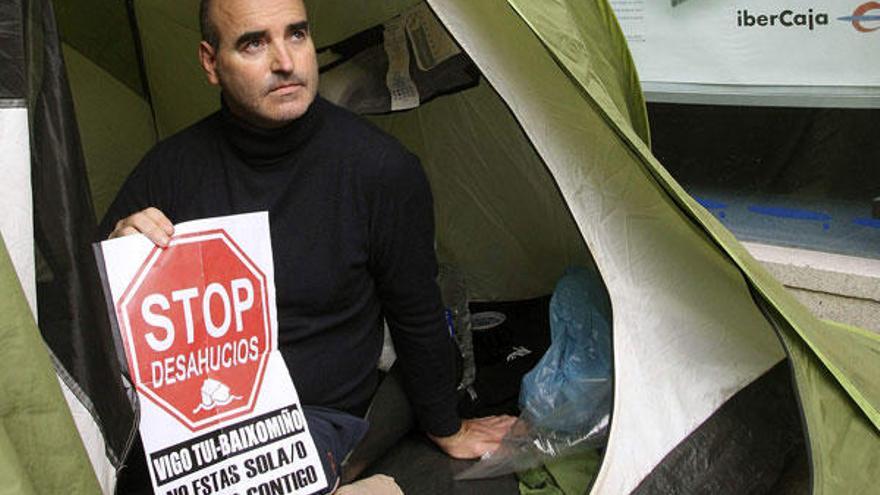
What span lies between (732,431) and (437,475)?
1.75 feet

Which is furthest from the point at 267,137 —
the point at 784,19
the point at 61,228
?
the point at 784,19

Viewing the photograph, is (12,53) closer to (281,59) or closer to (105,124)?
(281,59)

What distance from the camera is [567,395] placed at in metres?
1.72

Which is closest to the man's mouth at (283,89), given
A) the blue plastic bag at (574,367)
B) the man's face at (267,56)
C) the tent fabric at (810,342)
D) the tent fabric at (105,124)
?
the man's face at (267,56)

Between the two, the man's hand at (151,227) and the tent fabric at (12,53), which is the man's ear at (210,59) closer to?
the man's hand at (151,227)

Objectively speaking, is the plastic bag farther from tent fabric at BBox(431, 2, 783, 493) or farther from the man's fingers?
the man's fingers

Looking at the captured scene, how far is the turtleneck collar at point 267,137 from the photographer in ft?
4.94

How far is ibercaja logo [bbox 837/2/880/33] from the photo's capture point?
1.98 metres

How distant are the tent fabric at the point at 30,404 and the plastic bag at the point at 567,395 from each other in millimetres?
898

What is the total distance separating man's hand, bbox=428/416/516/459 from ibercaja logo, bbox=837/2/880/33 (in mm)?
1144

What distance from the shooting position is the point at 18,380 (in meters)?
0.92

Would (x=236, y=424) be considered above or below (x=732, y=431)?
above

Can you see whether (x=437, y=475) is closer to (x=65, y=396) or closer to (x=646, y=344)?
(x=646, y=344)

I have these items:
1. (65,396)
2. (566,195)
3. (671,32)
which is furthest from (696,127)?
(65,396)
